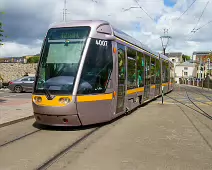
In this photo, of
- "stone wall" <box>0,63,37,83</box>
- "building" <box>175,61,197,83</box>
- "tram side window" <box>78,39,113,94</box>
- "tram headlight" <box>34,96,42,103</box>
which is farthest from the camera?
"building" <box>175,61,197,83</box>

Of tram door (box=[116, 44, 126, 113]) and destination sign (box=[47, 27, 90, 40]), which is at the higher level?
destination sign (box=[47, 27, 90, 40])

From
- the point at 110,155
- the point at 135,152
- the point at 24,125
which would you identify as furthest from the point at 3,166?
the point at 24,125

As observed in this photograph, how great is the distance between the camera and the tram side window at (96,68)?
717cm

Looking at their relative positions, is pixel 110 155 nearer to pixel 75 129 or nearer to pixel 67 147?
pixel 67 147

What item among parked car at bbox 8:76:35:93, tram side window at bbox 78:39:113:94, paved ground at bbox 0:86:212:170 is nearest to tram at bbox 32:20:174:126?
tram side window at bbox 78:39:113:94

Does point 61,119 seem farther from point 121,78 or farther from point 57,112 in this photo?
point 121,78

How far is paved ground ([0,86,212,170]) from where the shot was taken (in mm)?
4746

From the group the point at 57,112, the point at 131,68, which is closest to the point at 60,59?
the point at 57,112

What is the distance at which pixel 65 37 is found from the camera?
755 cm

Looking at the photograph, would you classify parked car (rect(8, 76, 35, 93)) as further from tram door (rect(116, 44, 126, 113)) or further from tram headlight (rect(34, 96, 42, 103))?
tram headlight (rect(34, 96, 42, 103))

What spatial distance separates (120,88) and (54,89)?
8.03ft

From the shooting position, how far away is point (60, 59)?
24.2 ft

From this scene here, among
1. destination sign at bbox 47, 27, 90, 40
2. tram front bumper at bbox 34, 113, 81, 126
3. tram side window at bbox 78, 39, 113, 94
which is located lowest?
tram front bumper at bbox 34, 113, 81, 126

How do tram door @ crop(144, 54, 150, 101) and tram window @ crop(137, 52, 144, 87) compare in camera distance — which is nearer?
tram window @ crop(137, 52, 144, 87)
